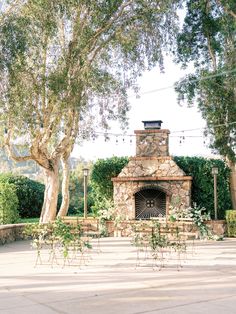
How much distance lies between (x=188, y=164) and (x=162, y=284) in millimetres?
9336

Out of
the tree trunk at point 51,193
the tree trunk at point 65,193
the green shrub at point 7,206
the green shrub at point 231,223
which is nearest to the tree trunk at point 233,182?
the green shrub at point 231,223

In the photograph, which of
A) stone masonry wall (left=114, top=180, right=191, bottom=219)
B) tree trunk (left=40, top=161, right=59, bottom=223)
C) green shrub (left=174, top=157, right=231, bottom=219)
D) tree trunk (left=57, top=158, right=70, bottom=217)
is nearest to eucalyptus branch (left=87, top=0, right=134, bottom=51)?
tree trunk (left=40, top=161, right=59, bottom=223)

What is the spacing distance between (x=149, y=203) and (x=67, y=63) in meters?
5.41

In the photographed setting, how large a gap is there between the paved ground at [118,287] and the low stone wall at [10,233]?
113 inches

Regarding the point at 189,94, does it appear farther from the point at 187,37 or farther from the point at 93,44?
the point at 93,44

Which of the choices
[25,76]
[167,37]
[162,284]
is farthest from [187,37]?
[162,284]

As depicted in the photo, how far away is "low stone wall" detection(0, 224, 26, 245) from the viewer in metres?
11.8

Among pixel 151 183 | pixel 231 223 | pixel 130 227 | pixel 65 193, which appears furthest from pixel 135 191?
pixel 231 223

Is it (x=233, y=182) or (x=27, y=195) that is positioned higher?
(x=233, y=182)

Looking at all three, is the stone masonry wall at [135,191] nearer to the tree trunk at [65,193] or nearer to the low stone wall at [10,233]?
the tree trunk at [65,193]

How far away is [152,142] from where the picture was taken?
15.4 m

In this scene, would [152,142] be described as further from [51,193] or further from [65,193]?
[51,193]

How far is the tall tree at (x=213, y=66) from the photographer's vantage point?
49.5 feet

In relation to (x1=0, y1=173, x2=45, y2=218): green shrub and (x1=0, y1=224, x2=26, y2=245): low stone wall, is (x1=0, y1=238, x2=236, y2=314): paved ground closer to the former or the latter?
(x1=0, y1=224, x2=26, y2=245): low stone wall
